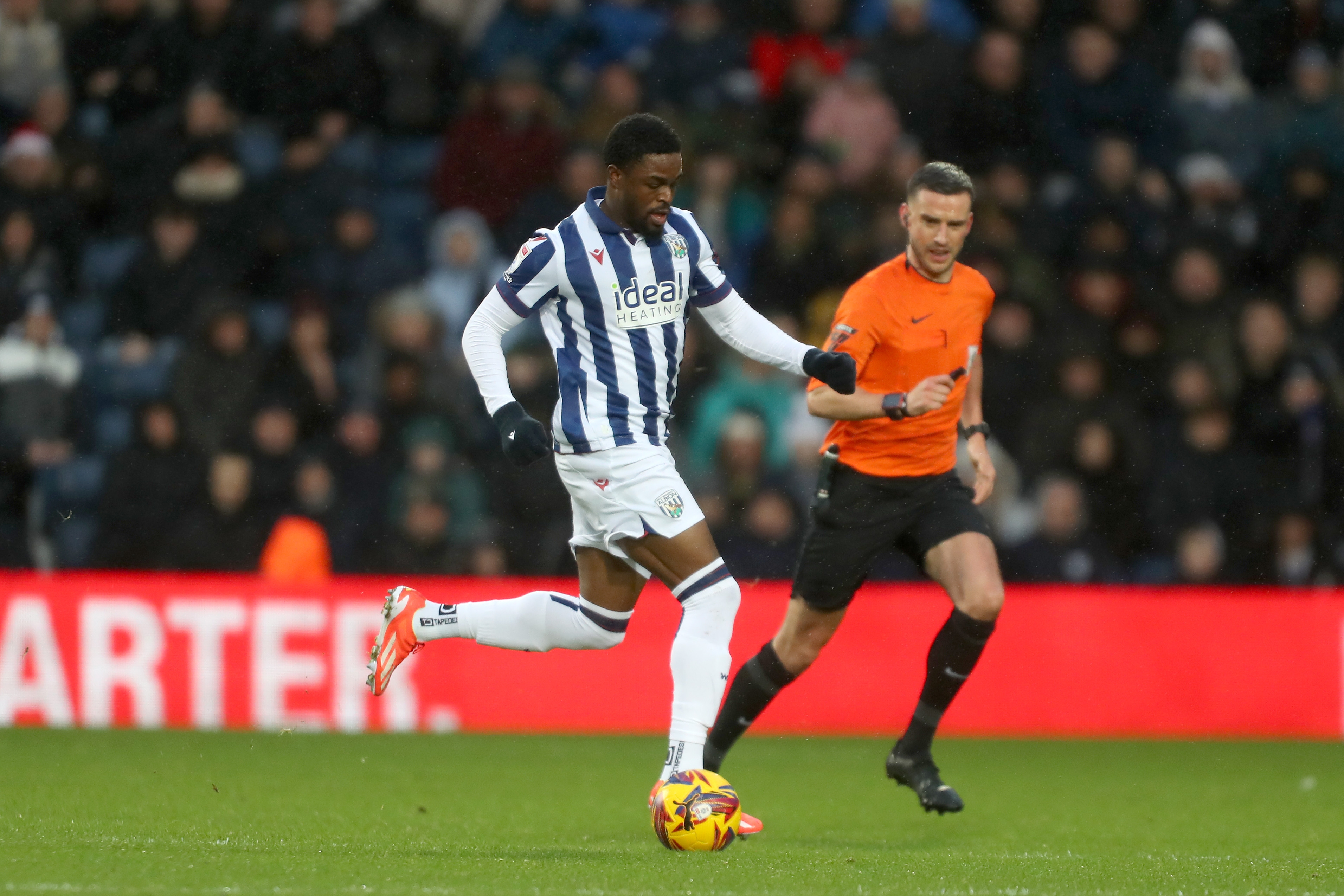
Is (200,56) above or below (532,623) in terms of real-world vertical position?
above

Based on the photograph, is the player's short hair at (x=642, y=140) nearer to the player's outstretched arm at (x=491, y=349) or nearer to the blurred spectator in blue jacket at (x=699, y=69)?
the player's outstretched arm at (x=491, y=349)

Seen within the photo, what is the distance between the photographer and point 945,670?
6.29 metres

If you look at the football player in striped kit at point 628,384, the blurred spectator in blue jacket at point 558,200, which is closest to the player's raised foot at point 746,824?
the football player in striped kit at point 628,384

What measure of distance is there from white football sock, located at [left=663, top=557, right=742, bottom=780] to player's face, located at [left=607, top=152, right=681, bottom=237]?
104cm

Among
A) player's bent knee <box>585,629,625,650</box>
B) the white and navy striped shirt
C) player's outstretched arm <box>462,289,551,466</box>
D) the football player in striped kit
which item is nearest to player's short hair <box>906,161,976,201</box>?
the football player in striped kit

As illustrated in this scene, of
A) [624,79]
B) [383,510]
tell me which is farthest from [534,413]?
[624,79]

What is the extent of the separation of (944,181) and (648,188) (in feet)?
3.81

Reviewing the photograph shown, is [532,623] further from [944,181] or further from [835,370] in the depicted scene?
[944,181]

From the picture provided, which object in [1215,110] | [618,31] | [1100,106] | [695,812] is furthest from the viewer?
[618,31]

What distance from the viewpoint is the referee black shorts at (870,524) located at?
6.31 metres

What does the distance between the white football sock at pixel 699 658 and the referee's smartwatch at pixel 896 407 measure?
787mm

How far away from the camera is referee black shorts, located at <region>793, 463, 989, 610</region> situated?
6.31m

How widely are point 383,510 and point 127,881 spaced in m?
6.38

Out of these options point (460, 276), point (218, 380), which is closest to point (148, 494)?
point (218, 380)
